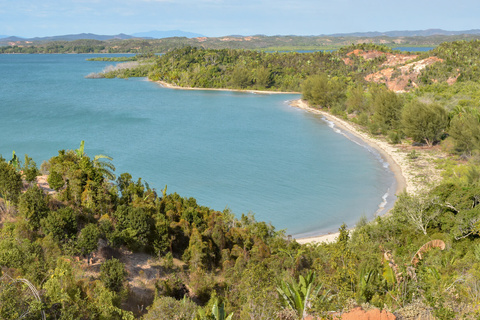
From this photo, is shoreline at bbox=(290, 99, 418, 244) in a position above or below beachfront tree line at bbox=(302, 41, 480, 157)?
below

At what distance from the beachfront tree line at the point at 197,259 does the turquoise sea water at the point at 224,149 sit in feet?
22.7

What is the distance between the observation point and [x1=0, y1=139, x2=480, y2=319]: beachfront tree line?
1007 centimetres

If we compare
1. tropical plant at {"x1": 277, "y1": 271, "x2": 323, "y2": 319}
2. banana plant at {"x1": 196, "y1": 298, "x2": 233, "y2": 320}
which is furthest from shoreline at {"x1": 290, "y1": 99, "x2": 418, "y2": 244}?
banana plant at {"x1": 196, "y1": 298, "x2": 233, "y2": 320}

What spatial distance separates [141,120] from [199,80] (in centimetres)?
3944

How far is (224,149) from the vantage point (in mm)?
41188

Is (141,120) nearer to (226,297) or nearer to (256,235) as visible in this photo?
(256,235)

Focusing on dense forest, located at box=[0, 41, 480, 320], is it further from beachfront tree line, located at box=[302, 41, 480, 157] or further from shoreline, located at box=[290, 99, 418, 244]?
beachfront tree line, located at box=[302, 41, 480, 157]

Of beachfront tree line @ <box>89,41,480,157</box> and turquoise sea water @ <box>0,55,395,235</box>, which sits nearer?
turquoise sea water @ <box>0,55,395,235</box>

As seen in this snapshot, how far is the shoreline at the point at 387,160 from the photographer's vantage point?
22.5 meters

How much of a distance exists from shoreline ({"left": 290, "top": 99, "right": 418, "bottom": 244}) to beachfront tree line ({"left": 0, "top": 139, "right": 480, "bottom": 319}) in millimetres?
3521

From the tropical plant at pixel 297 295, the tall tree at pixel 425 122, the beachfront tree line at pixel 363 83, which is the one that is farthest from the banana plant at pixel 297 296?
the tall tree at pixel 425 122

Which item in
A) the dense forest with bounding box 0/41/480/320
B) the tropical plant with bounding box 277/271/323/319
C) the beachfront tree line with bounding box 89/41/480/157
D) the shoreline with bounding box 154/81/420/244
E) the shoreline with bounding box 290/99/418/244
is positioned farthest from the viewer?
the beachfront tree line with bounding box 89/41/480/157

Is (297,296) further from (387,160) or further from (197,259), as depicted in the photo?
(387,160)

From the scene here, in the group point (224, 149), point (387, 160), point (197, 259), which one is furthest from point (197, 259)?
point (387, 160)
